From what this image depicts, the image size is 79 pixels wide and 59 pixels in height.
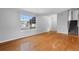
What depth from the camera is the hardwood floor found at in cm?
169

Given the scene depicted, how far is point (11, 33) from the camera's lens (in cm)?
168

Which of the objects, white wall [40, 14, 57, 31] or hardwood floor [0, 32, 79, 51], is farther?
white wall [40, 14, 57, 31]

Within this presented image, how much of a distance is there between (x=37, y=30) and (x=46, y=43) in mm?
282

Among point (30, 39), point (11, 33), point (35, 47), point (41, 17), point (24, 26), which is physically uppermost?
point (41, 17)

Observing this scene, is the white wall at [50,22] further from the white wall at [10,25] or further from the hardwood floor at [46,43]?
the white wall at [10,25]

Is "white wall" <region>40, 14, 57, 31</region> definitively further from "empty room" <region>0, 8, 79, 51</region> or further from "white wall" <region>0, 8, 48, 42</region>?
"white wall" <region>0, 8, 48, 42</region>

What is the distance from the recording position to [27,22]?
1772 millimetres

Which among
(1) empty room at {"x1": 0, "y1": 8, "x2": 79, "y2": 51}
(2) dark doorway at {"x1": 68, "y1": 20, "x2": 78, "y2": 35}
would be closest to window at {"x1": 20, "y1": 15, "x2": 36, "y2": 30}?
(1) empty room at {"x1": 0, "y1": 8, "x2": 79, "y2": 51}

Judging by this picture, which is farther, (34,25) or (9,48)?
(34,25)

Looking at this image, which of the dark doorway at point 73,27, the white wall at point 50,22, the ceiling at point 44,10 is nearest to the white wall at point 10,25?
the ceiling at point 44,10

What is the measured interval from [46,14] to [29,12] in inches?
11.7

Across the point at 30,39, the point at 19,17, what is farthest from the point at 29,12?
the point at 30,39

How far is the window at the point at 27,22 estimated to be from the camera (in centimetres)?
174
